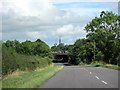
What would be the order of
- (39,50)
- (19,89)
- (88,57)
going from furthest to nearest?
(88,57), (39,50), (19,89)

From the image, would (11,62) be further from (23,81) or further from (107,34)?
(107,34)

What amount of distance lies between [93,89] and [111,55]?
6689cm

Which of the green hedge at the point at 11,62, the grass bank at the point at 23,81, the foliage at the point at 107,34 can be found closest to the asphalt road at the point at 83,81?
the grass bank at the point at 23,81

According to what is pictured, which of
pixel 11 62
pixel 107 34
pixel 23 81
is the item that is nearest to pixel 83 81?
pixel 23 81

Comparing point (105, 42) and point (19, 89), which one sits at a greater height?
point (105, 42)

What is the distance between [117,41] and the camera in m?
74.7

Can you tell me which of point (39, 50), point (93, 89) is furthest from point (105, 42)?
point (93, 89)

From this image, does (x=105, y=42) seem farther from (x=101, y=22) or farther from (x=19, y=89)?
(x=19, y=89)

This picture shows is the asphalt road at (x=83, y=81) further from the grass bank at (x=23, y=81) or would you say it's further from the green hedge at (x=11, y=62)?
the green hedge at (x=11, y=62)

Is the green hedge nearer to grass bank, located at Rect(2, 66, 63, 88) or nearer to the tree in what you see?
grass bank, located at Rect(2, 66, 63, 88)

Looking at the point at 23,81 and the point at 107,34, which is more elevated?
the point at 107,34

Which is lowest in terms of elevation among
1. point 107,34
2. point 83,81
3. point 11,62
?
point 83,81

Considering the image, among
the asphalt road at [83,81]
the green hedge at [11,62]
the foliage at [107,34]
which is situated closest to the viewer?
the asphalt road at [83,81]

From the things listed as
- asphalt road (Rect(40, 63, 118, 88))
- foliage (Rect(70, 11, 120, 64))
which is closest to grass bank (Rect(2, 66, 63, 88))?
asphalt road (Rect(40, 63, 118, 88))
